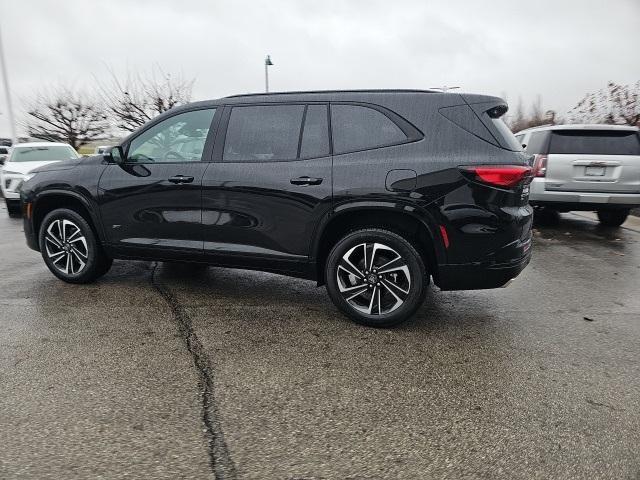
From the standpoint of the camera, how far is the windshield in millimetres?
10951

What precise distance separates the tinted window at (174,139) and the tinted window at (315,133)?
905mm

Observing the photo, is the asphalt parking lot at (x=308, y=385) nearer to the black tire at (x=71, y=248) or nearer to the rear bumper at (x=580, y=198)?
the black tire at (x=71, y=248)

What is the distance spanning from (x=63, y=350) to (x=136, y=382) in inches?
31.3

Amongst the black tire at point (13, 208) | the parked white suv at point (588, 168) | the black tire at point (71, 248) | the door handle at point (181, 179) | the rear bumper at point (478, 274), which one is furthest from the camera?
the black tire at point (13, 208)

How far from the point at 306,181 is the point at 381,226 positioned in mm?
→ 677

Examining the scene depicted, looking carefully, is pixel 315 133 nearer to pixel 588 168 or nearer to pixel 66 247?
pixel 66 247

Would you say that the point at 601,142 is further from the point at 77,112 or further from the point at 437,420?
the point at 77,112

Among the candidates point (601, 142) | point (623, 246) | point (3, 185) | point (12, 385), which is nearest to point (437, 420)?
point (12, 385)

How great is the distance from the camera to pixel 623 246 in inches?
272

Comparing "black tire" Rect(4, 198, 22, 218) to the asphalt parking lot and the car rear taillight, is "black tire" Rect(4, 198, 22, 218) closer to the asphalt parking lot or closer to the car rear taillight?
the asphalt parking lot

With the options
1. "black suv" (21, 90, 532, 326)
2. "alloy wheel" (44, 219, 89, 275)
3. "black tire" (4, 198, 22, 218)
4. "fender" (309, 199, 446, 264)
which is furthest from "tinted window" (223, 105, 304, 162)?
"black tire" (4, 198, 22, 218)

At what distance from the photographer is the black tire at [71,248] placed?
468 cm

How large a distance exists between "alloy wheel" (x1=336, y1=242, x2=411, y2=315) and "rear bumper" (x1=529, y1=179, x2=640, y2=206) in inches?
171

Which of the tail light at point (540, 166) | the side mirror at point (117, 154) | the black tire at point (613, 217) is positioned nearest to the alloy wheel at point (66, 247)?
the side mirror at point (117, 154)
